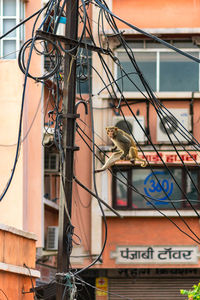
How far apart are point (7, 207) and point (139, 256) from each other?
20.0ft

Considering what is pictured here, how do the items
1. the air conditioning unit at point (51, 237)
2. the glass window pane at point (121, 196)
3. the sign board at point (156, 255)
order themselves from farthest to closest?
the glass window pane at point (121, 196), the sign board at point (156, 255), the air conditioning unit at point (51, 237)

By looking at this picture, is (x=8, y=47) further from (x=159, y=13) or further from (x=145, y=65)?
(x=159, y=13)

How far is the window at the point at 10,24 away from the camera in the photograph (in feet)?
78.4

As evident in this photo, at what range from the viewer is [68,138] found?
12.6 meters

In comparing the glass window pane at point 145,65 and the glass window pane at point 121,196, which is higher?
the glass window pane at point 145,65

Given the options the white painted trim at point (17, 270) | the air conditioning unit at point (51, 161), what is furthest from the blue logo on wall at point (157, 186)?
the white painted trim at point (17, 270)

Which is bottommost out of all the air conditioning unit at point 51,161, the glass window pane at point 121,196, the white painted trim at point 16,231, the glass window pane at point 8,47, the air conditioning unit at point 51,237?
the air conditioning unit at point 51,237

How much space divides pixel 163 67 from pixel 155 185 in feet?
11.6

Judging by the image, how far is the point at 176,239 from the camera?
2844 centimetres

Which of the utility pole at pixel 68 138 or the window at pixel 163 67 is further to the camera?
the window at pixel 163 67

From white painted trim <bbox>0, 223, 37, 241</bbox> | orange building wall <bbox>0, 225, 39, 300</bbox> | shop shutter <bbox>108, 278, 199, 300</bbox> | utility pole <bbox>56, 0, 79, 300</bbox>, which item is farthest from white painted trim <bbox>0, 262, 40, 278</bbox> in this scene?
shop shutter <bbox>108, 278, 199, 300</bbox>

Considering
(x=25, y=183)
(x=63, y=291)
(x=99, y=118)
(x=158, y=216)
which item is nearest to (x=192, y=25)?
(x=99, y=118)

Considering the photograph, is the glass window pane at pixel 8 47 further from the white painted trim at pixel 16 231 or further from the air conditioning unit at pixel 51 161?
the white painted trim at pixel 16 231

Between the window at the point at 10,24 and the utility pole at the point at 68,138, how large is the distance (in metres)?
11.0
